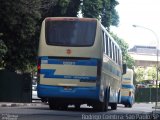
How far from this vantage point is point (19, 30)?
104 ft

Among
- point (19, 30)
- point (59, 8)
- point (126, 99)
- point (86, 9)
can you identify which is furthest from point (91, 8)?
point (19, 30)

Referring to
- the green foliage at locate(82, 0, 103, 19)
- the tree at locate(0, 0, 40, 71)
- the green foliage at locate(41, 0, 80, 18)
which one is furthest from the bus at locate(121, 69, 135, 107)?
the tree at locate(0, 0, 40, 71)

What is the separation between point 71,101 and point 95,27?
3.34 meters

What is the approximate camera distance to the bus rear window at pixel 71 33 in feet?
69.1

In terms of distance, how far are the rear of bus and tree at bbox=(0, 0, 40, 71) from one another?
8.70 m

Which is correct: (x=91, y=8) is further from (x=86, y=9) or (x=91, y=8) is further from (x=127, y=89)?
(x=127, y=89)

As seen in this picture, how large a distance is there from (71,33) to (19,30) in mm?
11248

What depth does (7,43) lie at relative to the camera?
32906 millimetres

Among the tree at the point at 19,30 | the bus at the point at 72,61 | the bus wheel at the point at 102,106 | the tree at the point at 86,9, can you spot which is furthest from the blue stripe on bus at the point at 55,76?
the tree at the point at 86,9

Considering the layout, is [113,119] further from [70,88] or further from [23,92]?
[23,92]

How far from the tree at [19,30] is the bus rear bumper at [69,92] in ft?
30.3

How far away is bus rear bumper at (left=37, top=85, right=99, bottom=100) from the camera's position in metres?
20.9

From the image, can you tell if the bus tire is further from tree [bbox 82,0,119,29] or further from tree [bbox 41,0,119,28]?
tree [bbox 82,0,119,29]

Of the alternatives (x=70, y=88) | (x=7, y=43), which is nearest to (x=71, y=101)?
(x=70, y=88)
